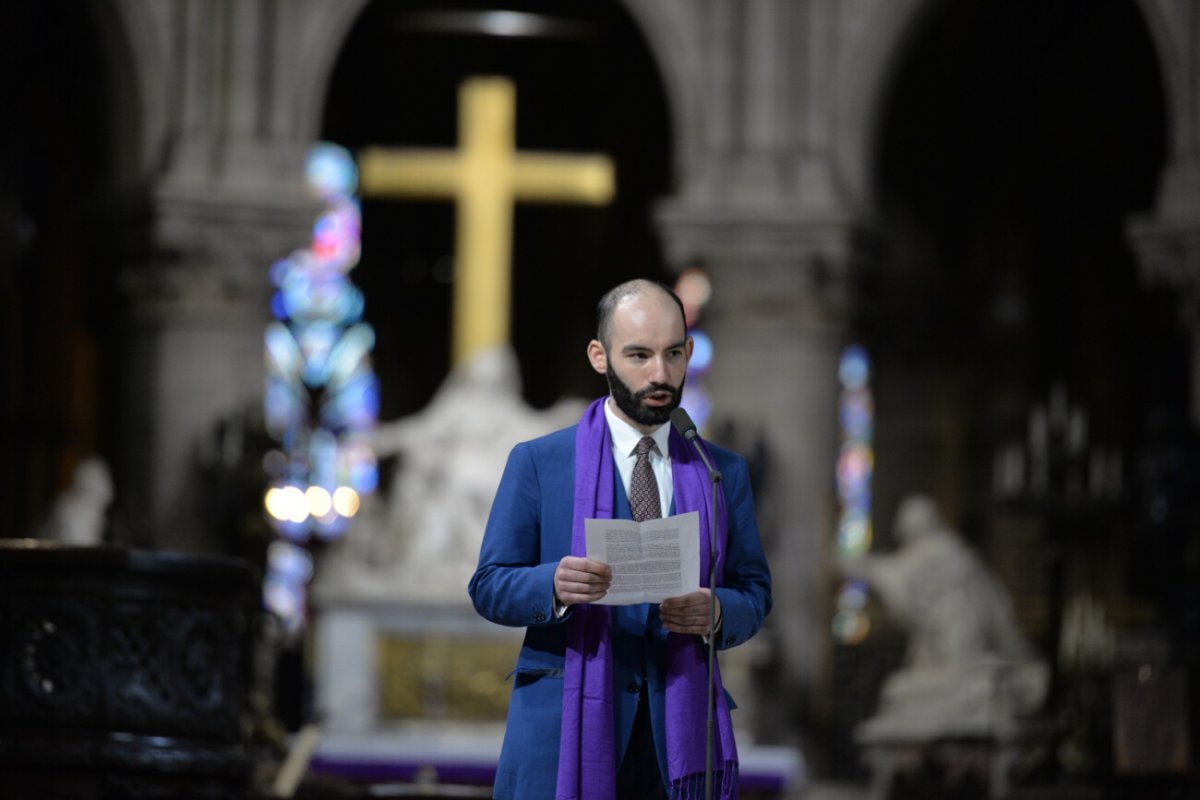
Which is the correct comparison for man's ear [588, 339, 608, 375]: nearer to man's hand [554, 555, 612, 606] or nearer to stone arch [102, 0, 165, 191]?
man's hand [554, 555, 612, 606]

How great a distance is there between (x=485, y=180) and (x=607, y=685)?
11.8m

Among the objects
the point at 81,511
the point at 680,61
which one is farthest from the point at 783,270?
the point at 81,511

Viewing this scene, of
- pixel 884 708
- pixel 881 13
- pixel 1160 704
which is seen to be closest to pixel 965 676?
pixel 884 708

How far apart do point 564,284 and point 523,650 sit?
17.5m

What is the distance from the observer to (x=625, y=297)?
548 centimetres

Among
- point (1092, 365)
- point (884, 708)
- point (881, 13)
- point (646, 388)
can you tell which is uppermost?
point (881, 13)

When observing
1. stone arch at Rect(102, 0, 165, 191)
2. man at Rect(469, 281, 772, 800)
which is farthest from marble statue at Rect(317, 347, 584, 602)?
man at Rect(469, 281, 772, 800)

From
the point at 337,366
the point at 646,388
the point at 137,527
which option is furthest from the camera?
the point at 337,366

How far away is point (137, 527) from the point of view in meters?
15.5

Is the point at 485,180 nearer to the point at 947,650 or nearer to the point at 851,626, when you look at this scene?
the point at 851,626

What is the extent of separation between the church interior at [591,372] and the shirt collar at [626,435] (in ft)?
9.57

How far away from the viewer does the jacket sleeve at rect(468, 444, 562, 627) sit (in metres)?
5.38

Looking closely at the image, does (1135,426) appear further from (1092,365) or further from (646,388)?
(646,388)

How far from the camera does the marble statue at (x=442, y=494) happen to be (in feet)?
48.5
